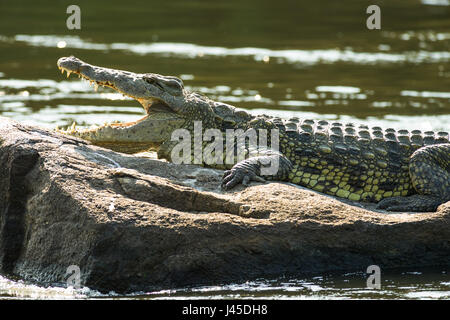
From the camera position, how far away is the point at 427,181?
8.09 m

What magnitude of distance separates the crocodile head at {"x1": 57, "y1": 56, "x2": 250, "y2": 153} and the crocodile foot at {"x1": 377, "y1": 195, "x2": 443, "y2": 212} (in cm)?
184

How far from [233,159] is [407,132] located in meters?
1.89

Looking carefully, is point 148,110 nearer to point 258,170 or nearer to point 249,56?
point 258,170

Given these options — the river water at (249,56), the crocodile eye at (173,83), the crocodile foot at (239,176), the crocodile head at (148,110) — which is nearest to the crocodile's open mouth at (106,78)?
the crocodile head at (148,110)

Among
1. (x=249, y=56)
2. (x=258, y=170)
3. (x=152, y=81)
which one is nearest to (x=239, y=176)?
(x=258, y=170)

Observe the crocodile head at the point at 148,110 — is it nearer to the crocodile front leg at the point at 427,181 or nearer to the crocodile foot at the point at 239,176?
the crocodile foot at the point at 239,176

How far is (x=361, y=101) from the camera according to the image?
15039 mm

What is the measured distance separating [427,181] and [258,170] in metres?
1.68

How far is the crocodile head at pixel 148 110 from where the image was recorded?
8.52 m

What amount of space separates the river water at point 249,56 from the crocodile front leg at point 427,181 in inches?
206

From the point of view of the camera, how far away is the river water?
1445 centimetres

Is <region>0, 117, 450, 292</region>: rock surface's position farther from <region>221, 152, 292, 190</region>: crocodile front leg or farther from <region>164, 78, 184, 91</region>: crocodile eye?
<region>164, 78, 184, 91</region>: crocodile eye

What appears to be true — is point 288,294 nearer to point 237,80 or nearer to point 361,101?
point 361,101

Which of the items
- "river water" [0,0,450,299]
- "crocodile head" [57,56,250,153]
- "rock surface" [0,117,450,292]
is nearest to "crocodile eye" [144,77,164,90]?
"crocodile head" [57,56,250,153]
